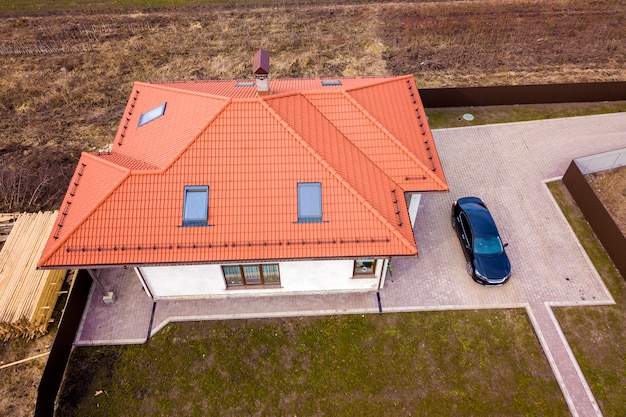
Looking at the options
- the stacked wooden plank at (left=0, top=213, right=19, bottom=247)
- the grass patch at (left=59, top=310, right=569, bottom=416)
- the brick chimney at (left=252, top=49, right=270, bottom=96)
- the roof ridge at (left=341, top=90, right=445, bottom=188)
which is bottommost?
the grass patch at (left=59, top=310, right=569, bottom=416)

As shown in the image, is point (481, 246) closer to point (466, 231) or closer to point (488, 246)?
point (488, 246)

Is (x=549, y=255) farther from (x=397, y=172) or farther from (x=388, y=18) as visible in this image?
(x=388, y=18)

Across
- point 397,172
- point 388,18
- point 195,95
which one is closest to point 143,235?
point 195,95

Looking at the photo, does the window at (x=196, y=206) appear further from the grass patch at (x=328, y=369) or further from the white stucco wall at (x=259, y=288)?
the grass patch at (x=328, y=369)

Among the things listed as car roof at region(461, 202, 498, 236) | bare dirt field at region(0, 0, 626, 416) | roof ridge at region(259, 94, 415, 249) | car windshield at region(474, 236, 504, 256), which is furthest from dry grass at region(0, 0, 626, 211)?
car windshield at region(474, 236, 504, 256)

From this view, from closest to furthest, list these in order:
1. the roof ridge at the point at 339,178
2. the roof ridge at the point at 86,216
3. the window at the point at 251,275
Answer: the roof ridge at the point at 86,216, the roof ridge at the point at 339,178, the window at the point at 251,275

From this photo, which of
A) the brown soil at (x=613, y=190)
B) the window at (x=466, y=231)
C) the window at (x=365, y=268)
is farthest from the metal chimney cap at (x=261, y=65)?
the brown soil at (x=613, y=190)

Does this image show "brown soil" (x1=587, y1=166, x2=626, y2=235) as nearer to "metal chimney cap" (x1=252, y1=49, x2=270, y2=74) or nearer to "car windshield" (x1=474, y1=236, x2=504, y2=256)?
"car windshield" (x1=474, y1=236, x2=504, y2=256)
